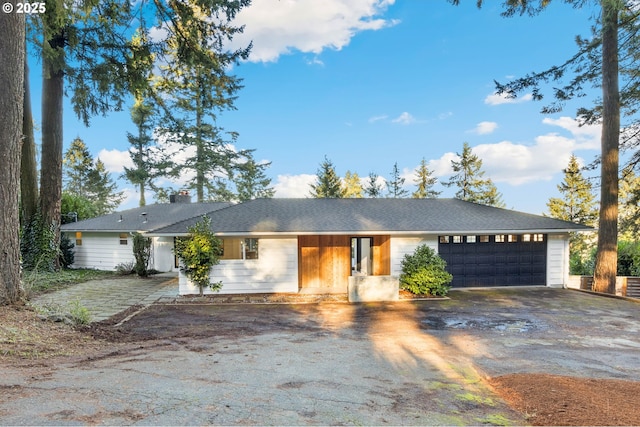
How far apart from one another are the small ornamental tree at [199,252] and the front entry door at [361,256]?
5.63m

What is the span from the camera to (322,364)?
5387 mm

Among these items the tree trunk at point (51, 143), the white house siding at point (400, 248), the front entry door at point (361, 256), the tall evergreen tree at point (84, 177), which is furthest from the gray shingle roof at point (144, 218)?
the tall evergreen tree at point (84, 177)

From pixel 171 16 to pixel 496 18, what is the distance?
1177 centimetres

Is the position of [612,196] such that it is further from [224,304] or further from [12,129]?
[12,129]

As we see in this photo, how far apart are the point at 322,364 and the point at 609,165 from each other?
1361cm

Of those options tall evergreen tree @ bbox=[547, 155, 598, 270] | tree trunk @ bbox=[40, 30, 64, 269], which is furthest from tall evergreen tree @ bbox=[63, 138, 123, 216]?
tall evergreen tree @ bbox=[547, 155, 598, 270]

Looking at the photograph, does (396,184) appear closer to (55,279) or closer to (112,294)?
(112,294)

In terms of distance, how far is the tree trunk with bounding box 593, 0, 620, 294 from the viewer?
12.4 metres

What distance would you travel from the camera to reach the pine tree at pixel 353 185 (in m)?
41.1

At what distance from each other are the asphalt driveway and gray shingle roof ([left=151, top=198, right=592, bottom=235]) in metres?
3.10

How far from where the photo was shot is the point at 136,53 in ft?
40.5

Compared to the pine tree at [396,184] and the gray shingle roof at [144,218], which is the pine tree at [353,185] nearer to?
the pine tree at [396,184]

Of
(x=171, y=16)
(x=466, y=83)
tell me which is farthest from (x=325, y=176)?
(x=171, y=16)

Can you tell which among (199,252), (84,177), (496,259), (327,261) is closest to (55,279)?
(199,252)
